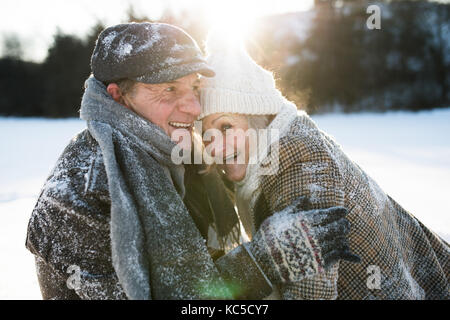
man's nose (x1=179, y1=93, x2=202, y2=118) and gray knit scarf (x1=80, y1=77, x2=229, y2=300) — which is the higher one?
man's nose (x1=179, y1=93, x2=202, y2=118)

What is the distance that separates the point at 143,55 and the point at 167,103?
269mm

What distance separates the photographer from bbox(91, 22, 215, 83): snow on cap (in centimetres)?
176

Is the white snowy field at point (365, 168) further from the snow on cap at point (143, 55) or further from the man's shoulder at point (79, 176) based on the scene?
the snow on cap at point (143, 55)

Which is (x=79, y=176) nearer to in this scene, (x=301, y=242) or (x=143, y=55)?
(x=143, y=55)

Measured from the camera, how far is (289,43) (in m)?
16.5

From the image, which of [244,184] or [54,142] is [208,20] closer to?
[54,142]

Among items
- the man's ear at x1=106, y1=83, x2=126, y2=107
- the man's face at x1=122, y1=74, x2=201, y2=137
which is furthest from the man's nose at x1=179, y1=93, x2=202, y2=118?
the man's ear at x1=106, y1=83, x2=126, y2=107

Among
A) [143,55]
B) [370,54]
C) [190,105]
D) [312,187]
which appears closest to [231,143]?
[190,105]

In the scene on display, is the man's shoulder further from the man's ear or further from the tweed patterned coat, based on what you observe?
the tweed patterned coat

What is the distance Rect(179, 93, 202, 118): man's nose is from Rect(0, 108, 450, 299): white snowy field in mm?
1739

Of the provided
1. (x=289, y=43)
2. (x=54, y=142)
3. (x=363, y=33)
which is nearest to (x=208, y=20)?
(x=289, y=43)

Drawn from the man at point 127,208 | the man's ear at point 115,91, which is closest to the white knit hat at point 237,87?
the man at point 127,208

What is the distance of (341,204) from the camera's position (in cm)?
166

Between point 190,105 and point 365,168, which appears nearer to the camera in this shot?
point 190,105
